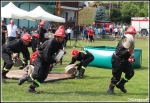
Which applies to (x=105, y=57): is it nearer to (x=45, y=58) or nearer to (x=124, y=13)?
(x=45, y=58)

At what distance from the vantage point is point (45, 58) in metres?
8.24

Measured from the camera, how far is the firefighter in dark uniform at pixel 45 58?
8164 mm

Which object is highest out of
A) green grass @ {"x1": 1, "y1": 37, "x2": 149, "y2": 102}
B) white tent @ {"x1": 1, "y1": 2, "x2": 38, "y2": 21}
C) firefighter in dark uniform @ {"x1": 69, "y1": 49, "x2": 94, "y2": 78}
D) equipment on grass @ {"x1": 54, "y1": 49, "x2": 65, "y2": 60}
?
white tent @ {"x1": 1, "y1": 2, "x2": 38, "y2": 21}

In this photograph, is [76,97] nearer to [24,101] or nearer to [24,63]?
[24,101]

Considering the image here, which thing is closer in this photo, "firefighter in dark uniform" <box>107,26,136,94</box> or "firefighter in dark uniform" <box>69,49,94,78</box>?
"firefighter in dark uniform" <box>107,26,136,94</box>

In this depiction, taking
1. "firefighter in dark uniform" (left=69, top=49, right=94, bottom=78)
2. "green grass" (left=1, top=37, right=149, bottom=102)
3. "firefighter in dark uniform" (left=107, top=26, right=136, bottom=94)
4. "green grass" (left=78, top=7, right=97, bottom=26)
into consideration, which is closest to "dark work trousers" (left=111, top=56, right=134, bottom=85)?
"firefighter in dark uniform" (left=107, top=26, right=136, bottom=94)

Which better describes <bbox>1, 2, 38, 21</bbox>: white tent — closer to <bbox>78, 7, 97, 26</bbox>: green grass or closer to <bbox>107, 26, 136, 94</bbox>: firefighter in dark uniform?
<bbox>107, 26, 136, 94</bbox>: firefighter in dark uniform

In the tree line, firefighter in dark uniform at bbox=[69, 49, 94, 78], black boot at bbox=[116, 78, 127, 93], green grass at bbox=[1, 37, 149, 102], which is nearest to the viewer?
green grass at bbox=[1, 37, 149, 102]

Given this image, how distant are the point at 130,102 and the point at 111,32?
134 ft

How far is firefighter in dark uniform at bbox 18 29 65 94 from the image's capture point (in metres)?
8.16

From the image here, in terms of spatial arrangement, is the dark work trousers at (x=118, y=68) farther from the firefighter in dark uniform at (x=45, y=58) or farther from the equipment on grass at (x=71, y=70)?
the equipment on grass at (x=71, y=70)

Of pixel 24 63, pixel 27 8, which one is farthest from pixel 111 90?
pixel 27 8

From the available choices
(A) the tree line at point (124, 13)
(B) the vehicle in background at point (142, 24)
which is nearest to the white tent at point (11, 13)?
(B) the vehicle in background at point (142, 24)

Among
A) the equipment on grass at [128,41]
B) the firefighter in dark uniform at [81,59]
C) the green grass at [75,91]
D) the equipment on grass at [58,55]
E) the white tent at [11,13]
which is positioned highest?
the white tent at [11,13]
